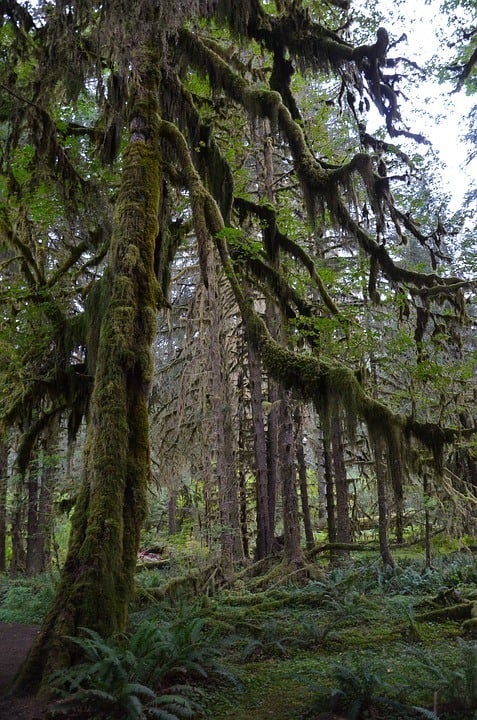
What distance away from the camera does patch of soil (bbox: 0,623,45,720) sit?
4410 millimetres

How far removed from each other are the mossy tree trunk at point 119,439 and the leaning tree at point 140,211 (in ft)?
0.05

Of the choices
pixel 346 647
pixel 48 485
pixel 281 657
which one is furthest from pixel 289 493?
pixel 48 485

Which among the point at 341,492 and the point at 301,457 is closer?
the point at 341,492

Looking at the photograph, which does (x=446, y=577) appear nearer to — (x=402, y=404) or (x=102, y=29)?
(x=402, y=404)

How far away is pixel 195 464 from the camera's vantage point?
14.6m

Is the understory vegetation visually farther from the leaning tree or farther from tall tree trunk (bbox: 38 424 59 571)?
tall tree trunk (bbox: 38 424 59 571)

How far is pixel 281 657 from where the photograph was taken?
22.7 feet

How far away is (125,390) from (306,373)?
2319 mm

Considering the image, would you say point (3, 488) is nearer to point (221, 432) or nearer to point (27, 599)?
point (27, 599)

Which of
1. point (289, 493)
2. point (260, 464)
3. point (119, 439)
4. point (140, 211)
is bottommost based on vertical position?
point (289, 493)

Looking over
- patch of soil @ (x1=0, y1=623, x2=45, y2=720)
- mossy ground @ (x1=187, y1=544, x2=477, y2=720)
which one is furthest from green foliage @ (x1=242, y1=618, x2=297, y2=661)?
patch of soil @ (x1=0, y1=623, x2=45, y2=720)

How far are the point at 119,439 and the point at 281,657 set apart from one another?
141 inches

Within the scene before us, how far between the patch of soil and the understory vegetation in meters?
0.23

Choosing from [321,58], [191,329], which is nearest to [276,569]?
[191,329]
